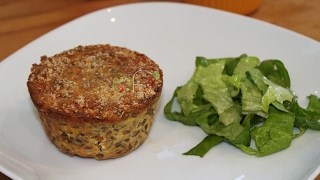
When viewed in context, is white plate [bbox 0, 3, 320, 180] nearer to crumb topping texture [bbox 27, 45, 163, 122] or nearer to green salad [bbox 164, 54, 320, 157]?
green salad [bbox 164, 54, 320, 157]

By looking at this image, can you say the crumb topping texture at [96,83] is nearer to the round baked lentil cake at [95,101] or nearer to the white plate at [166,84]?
the round baked lentil cake at [95,101]

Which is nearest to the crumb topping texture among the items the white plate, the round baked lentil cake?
the round baked lentil cake

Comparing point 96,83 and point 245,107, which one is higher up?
point 96,83

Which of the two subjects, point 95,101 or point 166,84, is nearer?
point 95,101

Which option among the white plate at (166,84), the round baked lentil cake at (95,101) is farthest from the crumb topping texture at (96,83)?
the white plate at (166,84)

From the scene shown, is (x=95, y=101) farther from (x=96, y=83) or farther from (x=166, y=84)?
(x=166, y=84)

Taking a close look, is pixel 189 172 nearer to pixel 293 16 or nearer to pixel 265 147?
pixel 265 147

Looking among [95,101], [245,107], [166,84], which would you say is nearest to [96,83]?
[95,101]
